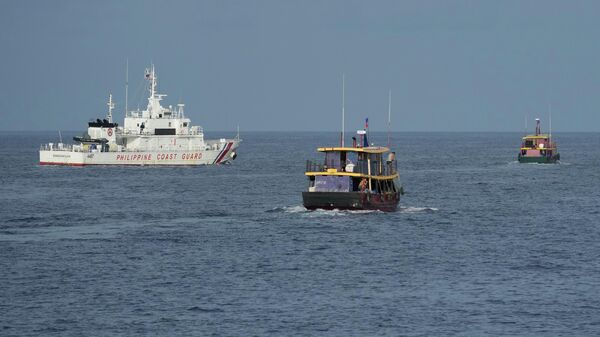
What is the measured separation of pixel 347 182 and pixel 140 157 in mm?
70873

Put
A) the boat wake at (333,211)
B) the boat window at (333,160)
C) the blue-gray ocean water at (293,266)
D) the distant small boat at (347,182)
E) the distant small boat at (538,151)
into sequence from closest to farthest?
the blue-gray ocean water at (293,266) → the distant small boat at (347,182) → the boat window at (333,160) → the boat wake at (333,211) → the distant small boat at (538,151)

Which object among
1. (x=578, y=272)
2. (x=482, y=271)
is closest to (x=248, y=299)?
(x=482, y=271)

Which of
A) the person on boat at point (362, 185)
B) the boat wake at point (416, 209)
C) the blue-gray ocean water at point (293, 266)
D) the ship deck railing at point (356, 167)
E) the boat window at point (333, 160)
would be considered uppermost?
the boat window at point (333, 160)

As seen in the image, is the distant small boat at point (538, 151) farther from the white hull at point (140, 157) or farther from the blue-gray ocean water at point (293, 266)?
the blue-gray ocean water at point (293, 266)

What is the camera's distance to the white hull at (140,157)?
13725cm

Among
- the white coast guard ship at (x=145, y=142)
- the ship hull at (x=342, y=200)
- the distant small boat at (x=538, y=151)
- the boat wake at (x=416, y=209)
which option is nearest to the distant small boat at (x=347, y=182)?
the ship hull at (x=342, y=200)

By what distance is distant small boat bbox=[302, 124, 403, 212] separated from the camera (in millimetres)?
70062

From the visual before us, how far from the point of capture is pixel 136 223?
233 ft

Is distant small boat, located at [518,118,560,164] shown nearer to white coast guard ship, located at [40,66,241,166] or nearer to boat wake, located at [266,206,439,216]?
white coast guard ship, located at [40,66,241,166]

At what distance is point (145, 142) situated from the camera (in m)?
137

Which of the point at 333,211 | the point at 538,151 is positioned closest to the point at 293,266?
the point at 333,211

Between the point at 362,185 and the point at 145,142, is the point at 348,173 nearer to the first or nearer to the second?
the point at 362,185

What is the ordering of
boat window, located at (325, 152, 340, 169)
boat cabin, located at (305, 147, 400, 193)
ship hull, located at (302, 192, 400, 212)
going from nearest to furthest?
boat cabin, located at (305, 147, 400, 193), ship hull, located at (302, 192, 400, 212), boat window, located at (325, 152, 340, 169)

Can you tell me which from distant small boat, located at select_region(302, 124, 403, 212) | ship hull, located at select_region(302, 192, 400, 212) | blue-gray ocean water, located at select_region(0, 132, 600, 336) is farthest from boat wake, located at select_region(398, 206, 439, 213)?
ship hull, located at select_region(302, 192, 400, 212)
